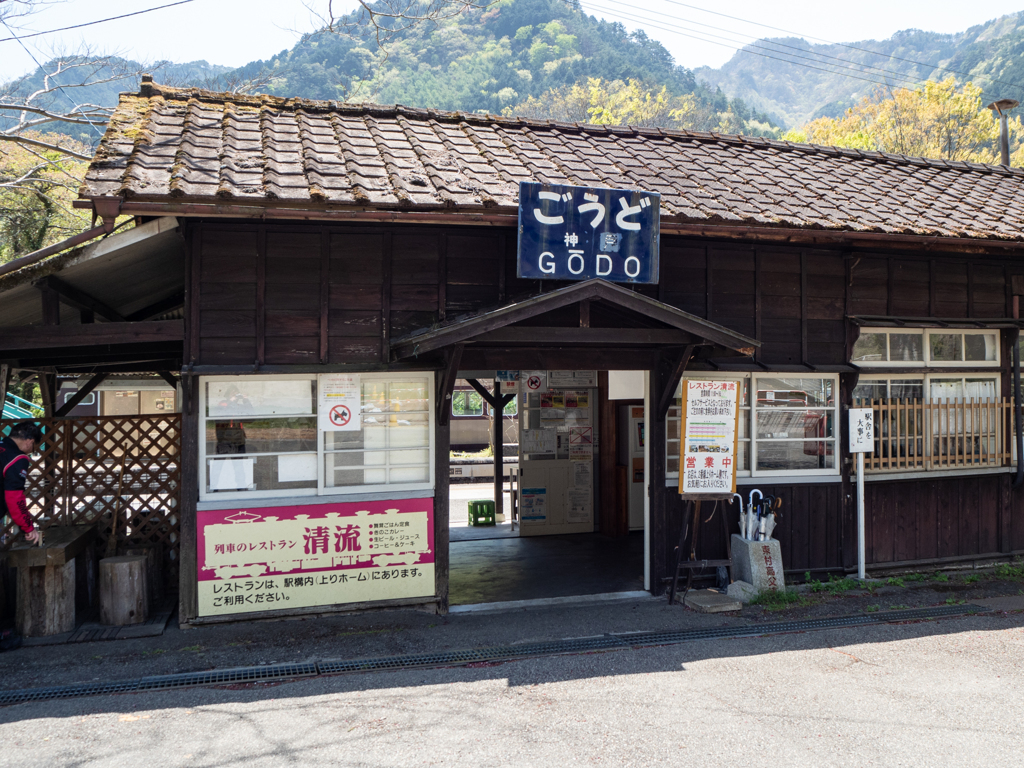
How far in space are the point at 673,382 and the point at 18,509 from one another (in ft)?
20.1

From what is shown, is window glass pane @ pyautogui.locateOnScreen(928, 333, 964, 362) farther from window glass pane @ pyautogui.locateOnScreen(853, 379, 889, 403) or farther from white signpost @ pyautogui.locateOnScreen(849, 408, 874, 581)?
white signpost @ pyautogui.locateOnScreen(849, 408, 874, 581)

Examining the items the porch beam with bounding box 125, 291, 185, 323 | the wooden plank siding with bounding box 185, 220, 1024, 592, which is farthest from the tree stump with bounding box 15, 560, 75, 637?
the porch beam with bounding box 125, 291, 185, 323

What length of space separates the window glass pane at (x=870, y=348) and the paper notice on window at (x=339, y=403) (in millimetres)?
5706

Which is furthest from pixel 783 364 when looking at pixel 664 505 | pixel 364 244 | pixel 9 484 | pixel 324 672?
pixel 9 484

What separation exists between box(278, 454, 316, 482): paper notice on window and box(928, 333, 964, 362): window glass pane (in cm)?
730

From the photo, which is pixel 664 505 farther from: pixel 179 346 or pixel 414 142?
pixel 179 346

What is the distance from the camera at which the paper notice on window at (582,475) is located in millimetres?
11680

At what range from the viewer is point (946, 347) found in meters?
8.73

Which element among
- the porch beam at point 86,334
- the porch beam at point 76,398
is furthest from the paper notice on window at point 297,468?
the porch beam at point 76,398

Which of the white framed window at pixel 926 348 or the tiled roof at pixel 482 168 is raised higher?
the tiled roof at pixel 482 168

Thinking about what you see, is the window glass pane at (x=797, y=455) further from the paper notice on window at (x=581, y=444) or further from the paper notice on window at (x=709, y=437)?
the paper notice on window at (x=581, y=444)

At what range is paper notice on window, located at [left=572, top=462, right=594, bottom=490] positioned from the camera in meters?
11.7

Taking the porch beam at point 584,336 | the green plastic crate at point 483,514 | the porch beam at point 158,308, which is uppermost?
the porch beam at point 158,308

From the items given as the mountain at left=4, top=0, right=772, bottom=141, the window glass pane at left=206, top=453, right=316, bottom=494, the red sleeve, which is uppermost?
the mountain at left=4, top=0, right=772, bottom=141
